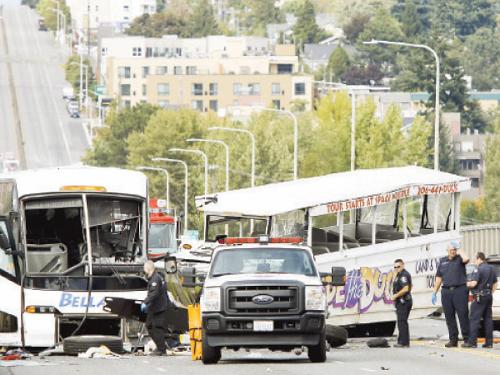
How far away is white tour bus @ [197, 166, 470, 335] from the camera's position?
3616 centimetres

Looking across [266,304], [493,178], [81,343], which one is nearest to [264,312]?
[266,304]

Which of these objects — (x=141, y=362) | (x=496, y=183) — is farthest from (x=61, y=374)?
(x=496, y=183)

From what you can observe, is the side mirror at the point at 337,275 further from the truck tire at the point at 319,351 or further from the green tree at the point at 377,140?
the green tree at the point at 377,140

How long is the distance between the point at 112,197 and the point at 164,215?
2079 centimetres

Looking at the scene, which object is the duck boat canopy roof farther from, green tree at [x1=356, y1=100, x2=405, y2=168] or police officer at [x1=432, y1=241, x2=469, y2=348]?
green tree at [x1=356, y1=100, x2=405, y2=168]

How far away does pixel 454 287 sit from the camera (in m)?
33.2

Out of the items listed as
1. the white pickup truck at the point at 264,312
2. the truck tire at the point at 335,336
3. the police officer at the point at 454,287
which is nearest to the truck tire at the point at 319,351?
the white pickup truck at the point at 264,312

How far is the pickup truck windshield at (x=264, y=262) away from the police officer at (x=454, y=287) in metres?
4.31

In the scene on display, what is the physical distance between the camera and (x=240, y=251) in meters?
29.4

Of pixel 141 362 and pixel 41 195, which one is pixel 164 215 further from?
pixel 141 362

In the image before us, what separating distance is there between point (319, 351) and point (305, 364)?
0.33 m

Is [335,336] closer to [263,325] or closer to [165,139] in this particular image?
[263,325]

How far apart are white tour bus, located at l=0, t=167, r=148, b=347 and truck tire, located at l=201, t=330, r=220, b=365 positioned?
4.39 m

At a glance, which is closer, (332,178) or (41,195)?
(41,195)
